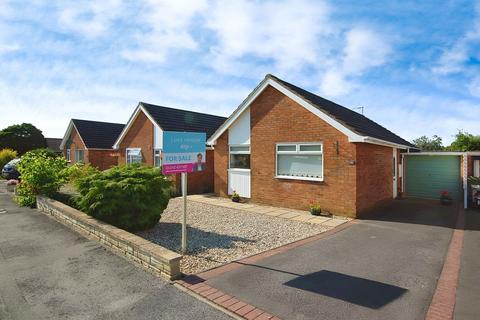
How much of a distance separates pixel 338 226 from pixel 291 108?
4.88 m

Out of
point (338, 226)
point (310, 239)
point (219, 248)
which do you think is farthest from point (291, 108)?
point (219, 248)

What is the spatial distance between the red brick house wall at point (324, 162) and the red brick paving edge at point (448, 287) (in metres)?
3.43

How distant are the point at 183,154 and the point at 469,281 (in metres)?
5.50

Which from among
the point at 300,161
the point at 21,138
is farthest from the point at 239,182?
the point at 21,138

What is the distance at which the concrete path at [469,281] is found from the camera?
386 centimetres

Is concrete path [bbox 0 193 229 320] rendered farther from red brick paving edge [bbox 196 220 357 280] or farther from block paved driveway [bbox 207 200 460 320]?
block paved driveway [bbox 207 200 460 320]

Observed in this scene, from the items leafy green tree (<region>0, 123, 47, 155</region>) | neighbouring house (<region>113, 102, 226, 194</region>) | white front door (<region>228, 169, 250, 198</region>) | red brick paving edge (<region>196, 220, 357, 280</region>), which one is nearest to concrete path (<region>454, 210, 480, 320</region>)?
red brick paving edge (<region>196, 220, 357, 280</region>)

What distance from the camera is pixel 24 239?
728 centimetres

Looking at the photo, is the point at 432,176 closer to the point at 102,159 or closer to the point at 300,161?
the point at 300,161

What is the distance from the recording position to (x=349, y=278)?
4.93 m

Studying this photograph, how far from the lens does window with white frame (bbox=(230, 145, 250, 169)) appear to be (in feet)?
43.4

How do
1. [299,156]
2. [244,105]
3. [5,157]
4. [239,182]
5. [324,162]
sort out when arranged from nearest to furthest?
[324,162] < [299,156] < [244,105] < [239,182] < [5,157]

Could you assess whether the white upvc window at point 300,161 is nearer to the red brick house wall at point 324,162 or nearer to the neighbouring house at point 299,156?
the neighbouring house at point 299,156

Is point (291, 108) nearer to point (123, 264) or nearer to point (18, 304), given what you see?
point (123, 264)
